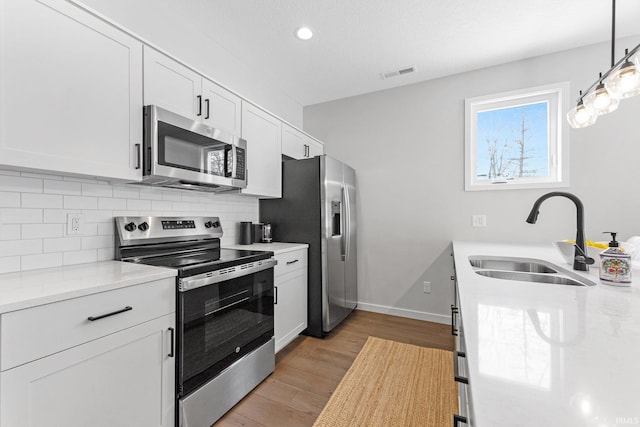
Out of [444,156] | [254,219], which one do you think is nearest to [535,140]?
[444,156]

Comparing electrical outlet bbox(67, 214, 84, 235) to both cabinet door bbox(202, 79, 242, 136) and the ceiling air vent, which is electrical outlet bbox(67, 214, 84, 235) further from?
the ceiling air vent

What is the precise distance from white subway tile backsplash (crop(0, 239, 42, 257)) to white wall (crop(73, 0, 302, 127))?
1.21m

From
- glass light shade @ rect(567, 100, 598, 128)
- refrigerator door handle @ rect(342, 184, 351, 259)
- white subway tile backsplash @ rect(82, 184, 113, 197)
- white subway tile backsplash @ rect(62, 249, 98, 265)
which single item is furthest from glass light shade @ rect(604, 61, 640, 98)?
white subway tile backsplash @ rect(62, 249, 98, 265)

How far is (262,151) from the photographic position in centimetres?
256

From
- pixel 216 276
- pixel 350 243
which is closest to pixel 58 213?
pixel 216 276

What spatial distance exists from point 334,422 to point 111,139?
79.3 inches

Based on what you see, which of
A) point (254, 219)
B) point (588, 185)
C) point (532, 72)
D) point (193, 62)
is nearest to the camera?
point (193, 62)

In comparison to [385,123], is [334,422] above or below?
below

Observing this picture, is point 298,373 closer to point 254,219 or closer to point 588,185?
point 254,219

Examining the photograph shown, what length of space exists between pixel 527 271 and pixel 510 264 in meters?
0.10

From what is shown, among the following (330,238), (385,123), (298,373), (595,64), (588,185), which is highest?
(595,64)

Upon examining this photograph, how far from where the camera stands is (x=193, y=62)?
89.7 inches

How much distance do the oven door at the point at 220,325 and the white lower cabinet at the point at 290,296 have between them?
0.19 meters

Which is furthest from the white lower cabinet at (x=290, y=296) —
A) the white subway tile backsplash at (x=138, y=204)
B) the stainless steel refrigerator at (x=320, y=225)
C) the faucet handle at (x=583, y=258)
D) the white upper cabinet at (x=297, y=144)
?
the faucet handle at (x=583, y=258)
